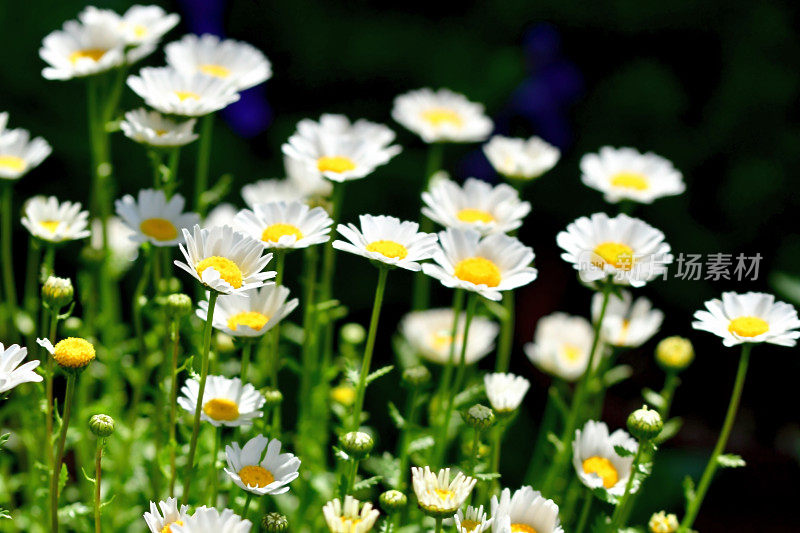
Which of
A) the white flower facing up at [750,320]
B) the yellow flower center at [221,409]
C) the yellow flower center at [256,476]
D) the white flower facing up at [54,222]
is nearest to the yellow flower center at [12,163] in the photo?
the white flower facing up at [54,222]

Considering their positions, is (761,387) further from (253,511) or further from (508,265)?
(253,511)

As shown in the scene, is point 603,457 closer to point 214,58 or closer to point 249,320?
point 249,320

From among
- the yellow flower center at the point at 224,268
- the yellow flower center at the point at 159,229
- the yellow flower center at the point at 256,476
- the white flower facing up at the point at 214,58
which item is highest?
the white flower facing up at the point at 214,58

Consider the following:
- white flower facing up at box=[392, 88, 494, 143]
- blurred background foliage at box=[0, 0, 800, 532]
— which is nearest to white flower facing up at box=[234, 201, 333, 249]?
white flower facing up at box=[392, 88, 494, 143]

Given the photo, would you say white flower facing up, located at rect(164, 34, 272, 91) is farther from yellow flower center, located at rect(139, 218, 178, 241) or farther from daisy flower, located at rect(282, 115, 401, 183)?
yellow flower center, located at rect(139, 218, 178, 241)

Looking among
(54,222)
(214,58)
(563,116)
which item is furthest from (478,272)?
(563,116)

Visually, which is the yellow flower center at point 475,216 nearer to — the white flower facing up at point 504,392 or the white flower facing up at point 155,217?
the white flower facing up at point 504,392

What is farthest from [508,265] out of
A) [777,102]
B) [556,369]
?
[777,102]

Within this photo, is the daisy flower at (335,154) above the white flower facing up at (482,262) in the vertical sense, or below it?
above
